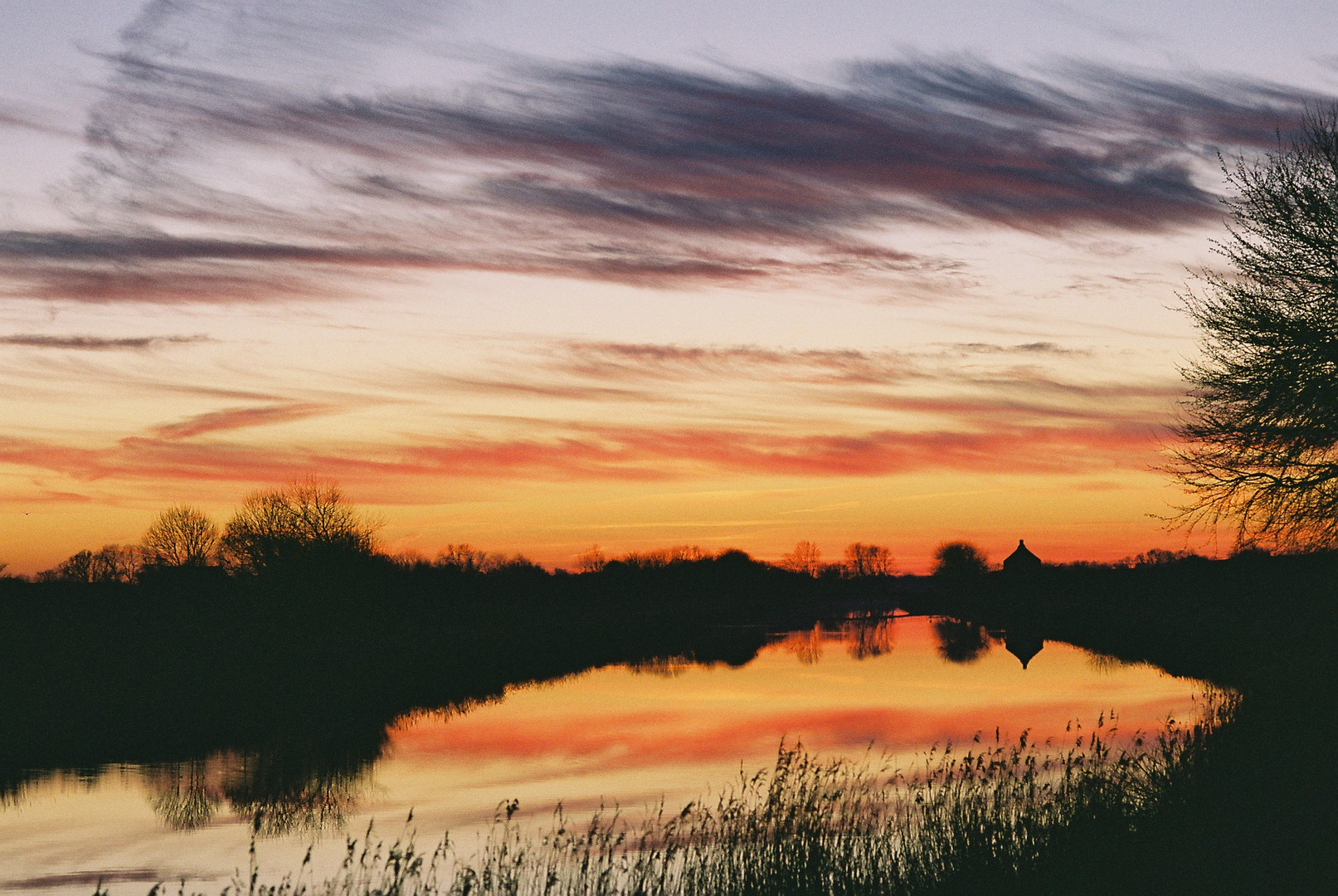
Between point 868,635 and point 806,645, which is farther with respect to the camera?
point 868,635

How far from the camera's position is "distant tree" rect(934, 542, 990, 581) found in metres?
190

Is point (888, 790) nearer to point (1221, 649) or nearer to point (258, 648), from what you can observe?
point (1221, 649)

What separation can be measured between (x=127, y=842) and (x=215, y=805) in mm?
2887

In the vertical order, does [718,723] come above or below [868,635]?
above

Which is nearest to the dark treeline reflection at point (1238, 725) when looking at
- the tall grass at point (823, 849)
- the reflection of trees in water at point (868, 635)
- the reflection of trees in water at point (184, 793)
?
the tall grass at point (823, 849)

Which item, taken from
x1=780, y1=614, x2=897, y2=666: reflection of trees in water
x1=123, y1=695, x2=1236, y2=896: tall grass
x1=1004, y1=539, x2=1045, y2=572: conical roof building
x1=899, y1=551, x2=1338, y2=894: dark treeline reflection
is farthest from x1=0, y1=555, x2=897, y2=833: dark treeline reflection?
x1=1004, y1=539, x2=1045, y2=572: conical roof building

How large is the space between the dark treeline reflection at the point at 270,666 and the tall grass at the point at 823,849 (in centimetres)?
305

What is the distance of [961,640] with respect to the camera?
70.0 m

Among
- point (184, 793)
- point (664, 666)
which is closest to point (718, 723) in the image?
point (184, 793)

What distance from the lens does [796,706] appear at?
117 ft

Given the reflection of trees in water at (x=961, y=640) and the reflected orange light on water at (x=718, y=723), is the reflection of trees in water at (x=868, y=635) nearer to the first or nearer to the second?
the reflection of trees in water at (x=961, y=640)

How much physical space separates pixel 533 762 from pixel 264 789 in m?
5.90

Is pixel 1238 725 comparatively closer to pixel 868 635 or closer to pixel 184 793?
pixel 184 793

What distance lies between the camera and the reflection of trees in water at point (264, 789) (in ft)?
65.0
